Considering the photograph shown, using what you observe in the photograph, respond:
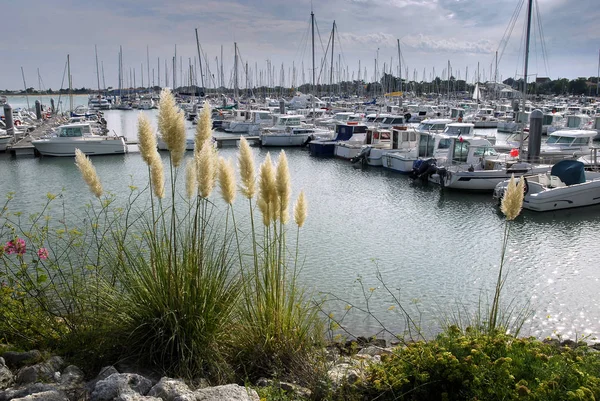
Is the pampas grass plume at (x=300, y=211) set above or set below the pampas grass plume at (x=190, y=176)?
below

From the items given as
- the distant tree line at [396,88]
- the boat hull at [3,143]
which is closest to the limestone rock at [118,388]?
the boat hull at [3,143]

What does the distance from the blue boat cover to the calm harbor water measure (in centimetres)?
119

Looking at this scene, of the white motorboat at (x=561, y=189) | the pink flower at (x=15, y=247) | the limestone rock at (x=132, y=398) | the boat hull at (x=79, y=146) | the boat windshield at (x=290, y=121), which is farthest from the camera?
the boat windshield at (x=290, y=121)

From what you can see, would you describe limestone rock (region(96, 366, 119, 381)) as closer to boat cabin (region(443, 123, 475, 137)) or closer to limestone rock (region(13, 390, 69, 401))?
limestone rock (region(13, 390, 69, 401))

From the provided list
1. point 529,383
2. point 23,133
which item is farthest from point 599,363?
point 23,133

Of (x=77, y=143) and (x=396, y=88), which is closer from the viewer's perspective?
(x=77, y=143)

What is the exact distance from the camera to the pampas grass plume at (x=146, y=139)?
14.6 ft

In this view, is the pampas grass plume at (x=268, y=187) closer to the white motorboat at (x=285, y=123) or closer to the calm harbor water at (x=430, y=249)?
the calm harbor water at (x=430, y=249)

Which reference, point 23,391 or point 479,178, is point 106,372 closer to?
point 23,391

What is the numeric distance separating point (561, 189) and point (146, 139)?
17.2 m

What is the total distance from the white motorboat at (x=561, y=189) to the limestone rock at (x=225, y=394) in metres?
16.2

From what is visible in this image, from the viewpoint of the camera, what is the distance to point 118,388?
370 cm

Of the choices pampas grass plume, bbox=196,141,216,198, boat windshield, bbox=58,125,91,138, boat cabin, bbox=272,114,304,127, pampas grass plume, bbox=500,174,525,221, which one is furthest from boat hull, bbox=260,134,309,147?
pampas grass plume, bbox=196,141,216,198

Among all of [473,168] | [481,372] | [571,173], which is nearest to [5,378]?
[481,372]
